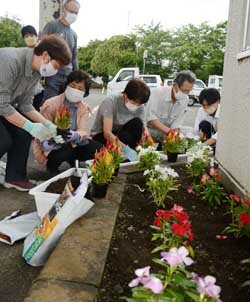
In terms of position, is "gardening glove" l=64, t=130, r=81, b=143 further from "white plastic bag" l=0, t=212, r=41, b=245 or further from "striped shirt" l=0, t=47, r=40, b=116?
"white plastic bag" l=0, t=212, r=41, b=245

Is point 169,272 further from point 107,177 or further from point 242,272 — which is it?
point 107,177

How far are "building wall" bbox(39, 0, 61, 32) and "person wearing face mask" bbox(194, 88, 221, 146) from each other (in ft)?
7.67

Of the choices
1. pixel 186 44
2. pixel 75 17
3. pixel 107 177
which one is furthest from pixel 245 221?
pixel 186 44

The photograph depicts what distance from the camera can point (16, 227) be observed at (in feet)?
9.17

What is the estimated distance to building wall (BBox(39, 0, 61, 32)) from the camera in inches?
235

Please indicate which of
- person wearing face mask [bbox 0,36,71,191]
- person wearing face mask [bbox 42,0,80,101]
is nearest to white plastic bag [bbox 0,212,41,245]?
person wearing face mask [bbox 0,36,71,191]

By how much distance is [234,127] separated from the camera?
3307 millimetres

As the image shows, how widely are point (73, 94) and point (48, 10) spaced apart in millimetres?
2457

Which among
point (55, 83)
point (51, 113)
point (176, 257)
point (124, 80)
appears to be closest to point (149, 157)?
point (51, 113)

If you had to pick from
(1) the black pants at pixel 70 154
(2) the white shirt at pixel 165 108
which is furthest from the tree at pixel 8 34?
(1) the black pants at pixel 70 154

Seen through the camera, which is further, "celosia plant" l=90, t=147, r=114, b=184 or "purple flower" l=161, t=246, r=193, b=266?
"celosia plant" l=90, t=147, r=114, b=184

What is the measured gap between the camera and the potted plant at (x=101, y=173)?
9.50 feet

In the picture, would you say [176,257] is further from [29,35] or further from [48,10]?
[48,10]

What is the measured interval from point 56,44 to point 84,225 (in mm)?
1502
